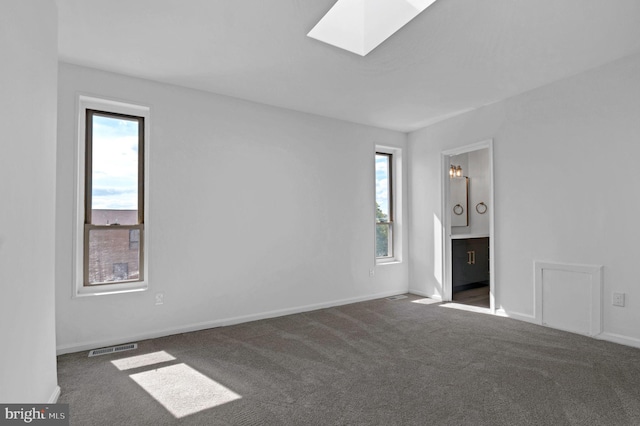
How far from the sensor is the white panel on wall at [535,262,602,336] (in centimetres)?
338

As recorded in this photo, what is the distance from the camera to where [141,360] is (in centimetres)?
291

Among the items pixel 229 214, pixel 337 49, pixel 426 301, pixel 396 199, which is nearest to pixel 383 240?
pixel 396 199

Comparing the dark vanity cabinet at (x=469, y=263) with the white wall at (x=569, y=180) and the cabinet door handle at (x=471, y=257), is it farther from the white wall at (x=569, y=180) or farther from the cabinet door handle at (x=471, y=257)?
the white wall at (x=569, y=180)

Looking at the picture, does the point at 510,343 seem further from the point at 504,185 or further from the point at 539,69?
the point at 539,69

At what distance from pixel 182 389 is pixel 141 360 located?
0.77m

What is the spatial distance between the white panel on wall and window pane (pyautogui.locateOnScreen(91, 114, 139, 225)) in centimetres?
473

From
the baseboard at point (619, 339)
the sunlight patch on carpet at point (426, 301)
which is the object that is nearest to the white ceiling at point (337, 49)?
the baseboard at point (619, 339)

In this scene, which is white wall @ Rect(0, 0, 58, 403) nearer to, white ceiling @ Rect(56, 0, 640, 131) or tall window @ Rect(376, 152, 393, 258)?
white ceiling @ Rect(56, 0, 640, 131)

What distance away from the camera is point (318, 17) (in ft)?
8.25

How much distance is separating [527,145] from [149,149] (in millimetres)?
4408

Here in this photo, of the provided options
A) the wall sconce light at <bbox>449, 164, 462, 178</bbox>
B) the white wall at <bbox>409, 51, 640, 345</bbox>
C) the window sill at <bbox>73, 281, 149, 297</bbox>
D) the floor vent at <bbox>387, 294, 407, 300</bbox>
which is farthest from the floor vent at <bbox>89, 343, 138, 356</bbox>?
the wall sconce light at <bbox>449, 164, 462, 178</bbox>

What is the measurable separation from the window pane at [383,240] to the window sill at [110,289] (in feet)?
11.5

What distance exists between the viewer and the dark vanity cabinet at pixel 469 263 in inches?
223

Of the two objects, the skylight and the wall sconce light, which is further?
the wall sconce light
